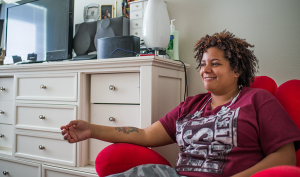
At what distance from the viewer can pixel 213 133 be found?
83 centimetres

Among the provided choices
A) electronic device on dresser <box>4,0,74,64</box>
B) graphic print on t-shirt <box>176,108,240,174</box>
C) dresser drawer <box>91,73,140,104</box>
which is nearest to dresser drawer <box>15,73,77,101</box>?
dresser drawer <box>91,73,140,104</box>

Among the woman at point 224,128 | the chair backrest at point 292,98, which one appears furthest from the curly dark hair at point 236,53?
the chair backrest at point 292,98

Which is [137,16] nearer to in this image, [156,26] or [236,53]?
[156,26]

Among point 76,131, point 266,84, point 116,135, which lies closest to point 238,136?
point 266,84

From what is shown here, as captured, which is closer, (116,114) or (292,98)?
(292,98)

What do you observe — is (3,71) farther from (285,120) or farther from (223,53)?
(285,120)

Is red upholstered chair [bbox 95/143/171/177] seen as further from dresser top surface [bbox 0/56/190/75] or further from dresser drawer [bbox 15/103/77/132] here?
dresser drawer [bbox 15/103/77/132]

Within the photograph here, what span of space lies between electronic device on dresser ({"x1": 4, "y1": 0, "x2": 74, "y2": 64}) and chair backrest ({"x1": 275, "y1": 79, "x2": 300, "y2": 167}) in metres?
1.38

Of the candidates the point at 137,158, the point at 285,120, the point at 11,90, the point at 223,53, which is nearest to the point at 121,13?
the point at 11,90

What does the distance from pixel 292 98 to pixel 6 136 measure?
1.89 meters

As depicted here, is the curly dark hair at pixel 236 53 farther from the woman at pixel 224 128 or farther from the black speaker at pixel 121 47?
the black speaker at pixel 121 47

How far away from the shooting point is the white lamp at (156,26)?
1341 millimetres

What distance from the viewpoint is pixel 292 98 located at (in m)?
0.91

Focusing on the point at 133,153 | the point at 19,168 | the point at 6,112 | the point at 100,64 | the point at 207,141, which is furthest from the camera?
the point at 6,112
